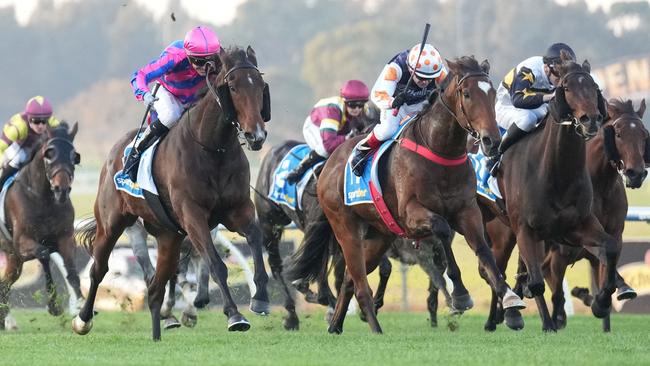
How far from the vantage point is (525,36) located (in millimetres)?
63656

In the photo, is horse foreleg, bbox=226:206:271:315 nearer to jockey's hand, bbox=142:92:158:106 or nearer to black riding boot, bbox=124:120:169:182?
black riding boot, bbox=124:120:169:182

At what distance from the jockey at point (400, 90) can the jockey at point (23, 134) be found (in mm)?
4093

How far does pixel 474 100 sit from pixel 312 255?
2.77 metres

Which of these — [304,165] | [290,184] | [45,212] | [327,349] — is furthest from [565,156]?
[45,212]

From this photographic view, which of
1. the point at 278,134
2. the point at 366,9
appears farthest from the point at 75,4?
the point at 278,134

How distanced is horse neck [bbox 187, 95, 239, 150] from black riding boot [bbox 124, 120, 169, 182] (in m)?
0.47

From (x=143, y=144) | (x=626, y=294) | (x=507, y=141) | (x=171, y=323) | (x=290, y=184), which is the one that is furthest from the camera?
(x=290, y=184)

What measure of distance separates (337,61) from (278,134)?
7722 millimetres

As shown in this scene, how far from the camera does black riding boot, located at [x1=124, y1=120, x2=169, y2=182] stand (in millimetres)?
8977

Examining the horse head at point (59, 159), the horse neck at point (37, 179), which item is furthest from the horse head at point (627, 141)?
the horse neck at point (37, 179)

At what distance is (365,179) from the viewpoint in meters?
9.12

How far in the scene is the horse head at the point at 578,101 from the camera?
819 cm

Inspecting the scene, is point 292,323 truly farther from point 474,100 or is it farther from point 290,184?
point 474,100

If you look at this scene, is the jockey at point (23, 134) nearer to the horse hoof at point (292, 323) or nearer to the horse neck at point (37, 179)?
the horse neck at point (37, 179)
